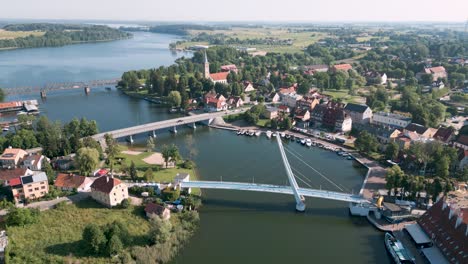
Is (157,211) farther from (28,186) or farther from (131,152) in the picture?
(131,152)

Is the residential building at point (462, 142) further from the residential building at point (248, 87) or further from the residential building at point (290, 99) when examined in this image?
the residential building at point (248, 87)

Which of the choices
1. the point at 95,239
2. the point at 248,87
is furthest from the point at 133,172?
the point at 248,87

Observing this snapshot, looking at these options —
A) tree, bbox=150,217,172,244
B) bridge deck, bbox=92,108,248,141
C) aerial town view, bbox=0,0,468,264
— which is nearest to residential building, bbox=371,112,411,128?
aerial town view, bbox=0,0,468,264

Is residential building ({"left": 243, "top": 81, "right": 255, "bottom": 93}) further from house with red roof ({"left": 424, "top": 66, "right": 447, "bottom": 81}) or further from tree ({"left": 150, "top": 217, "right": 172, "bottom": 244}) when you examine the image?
tree ({"left": 150, "top": 217, "right": 172, "bottom": 244})

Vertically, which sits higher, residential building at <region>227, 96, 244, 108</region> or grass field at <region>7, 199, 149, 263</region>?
residential building at <region>227, 96, 244, 108</region>

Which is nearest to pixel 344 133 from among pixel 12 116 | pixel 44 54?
pixel 12 116
